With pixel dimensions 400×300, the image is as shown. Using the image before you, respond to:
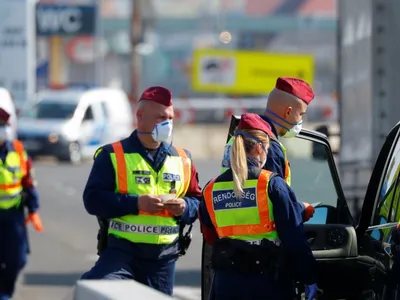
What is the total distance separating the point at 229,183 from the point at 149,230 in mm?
1202

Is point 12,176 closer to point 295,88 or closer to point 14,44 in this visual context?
point 295,88

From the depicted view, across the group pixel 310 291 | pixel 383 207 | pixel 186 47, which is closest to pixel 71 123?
pixel 383 207

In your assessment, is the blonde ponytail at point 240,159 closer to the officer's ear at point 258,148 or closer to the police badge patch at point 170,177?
the officer's ear at point 258,148

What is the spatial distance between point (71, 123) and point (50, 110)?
1.10 metres

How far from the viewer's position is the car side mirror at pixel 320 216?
23.0ft

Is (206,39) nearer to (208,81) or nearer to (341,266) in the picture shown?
(208,81)

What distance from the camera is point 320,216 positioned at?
23.1 feet

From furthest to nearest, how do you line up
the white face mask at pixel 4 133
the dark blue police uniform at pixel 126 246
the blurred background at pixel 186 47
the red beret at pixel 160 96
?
1. the blurred background at pixel 186 47
2. the white face mask at pixel 4 133
3. the red beret at pixel 160 96
4. the dark blue police uniform at pixel 126 246

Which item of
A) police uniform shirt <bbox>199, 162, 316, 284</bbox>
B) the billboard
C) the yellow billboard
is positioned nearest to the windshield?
the billboard

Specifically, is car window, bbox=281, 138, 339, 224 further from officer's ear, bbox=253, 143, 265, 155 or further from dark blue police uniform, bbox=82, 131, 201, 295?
officer's ear, bbox=253, 143, 265, 155

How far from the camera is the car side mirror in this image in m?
7.02

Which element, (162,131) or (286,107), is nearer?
(286,107)

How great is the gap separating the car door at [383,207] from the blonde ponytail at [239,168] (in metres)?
0.72

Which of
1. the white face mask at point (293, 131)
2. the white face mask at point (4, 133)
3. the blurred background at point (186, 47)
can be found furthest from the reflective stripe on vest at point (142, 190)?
the blurred background at point (186, 47)
